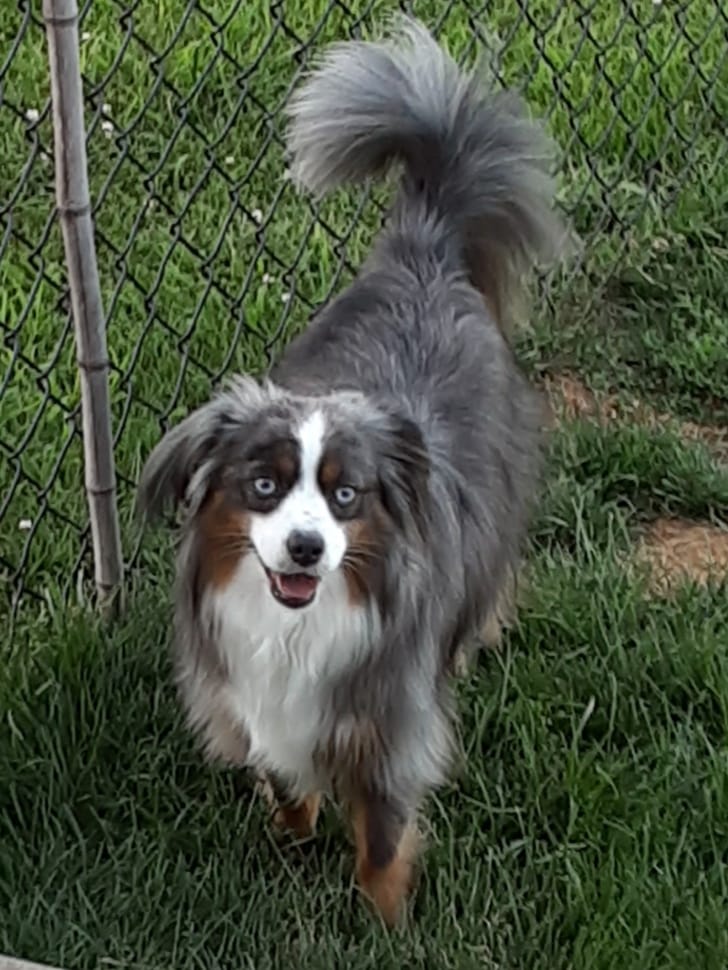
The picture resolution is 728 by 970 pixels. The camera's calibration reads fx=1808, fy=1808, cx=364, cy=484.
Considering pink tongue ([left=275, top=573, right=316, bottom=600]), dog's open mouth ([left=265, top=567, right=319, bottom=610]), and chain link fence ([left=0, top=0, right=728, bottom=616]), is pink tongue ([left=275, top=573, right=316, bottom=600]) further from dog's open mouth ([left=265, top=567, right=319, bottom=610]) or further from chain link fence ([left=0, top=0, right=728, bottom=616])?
chain link fence ([left=0, top=0, right=728, bottom=616])

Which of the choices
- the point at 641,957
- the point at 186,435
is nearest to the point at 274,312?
the point at 186,435

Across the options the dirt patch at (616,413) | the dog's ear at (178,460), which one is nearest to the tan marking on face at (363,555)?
the dog's ear at (178,460)

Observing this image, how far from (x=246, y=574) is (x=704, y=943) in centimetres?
78

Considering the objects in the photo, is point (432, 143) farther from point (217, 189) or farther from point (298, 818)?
point (298, 818)

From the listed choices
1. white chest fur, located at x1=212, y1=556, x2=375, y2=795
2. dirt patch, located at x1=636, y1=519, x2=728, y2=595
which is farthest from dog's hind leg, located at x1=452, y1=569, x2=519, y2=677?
white chest fur, located at x1=212, y1=556, x2=375, y2=795

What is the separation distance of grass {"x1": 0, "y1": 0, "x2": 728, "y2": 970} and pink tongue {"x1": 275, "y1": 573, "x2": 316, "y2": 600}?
486 millimetres

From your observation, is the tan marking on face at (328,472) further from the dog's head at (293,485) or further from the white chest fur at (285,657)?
the white chest fur at (285,657)

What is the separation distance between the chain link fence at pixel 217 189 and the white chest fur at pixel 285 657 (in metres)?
0.53

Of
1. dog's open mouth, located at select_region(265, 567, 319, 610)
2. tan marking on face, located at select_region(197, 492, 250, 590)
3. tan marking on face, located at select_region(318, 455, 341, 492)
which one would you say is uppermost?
tan marking on face, located at select_region(318, 455, 341, 492)

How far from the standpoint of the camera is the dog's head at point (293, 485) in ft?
7.44

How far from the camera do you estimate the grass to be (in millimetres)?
2506

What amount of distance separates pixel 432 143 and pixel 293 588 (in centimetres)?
98

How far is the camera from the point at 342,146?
2967 mm

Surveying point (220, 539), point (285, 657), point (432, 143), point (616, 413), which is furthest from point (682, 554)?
point (220, 539)
